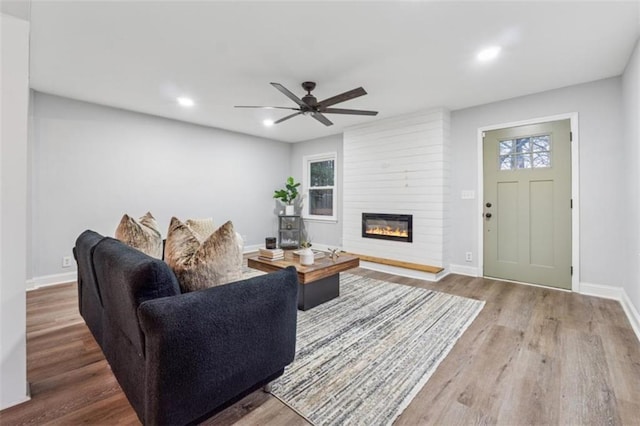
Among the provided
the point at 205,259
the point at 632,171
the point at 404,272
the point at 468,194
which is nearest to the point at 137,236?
the point at 205,259

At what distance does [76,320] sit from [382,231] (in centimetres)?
401

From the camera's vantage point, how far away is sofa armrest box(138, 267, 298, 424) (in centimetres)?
109

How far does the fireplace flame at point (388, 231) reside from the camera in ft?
14.5

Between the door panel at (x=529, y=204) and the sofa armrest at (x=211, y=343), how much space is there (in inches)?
137

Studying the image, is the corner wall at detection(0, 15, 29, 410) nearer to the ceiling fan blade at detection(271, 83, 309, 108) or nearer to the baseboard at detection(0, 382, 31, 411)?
the baseboard at detection(0, 382, 31, 411)

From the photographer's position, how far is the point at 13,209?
1527 mm

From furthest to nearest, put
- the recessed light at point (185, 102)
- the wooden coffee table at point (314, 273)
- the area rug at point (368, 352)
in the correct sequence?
the recessed light at point (185, 102) → the wooden coffee table at point (314, 273) → the area rug at point (368, 352)

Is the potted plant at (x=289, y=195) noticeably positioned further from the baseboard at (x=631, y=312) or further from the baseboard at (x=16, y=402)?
the baseboard at (x=631, y=312)

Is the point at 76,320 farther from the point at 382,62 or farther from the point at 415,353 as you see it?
the point at 382,62

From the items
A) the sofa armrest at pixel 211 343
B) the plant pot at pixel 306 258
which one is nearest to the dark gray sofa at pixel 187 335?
the sofa armrest at pixel 211 343

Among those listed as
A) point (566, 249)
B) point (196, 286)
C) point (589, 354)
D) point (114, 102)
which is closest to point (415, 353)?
point (589, 354)

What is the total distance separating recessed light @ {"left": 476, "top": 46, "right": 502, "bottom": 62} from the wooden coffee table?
238cm

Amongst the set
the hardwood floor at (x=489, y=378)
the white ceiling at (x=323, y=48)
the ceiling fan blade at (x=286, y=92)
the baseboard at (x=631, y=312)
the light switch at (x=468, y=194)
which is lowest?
the hardwood floor at (x=489, y=378)

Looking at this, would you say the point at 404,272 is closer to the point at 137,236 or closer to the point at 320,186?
the point at 320,186
